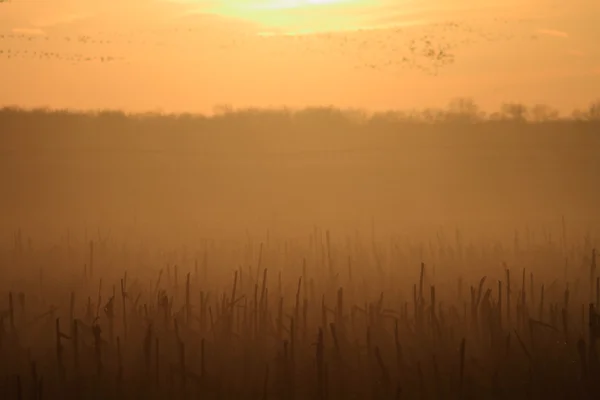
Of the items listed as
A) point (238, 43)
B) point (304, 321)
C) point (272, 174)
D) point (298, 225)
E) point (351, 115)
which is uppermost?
point (238, 43)

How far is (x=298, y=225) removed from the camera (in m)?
1.56

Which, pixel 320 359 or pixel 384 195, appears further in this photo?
pixel 384 195

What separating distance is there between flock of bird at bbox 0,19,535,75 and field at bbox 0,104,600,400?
15cm

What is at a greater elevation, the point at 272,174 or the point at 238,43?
the point at 238,43

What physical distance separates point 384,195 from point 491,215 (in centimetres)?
28

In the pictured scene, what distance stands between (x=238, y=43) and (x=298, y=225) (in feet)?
1.59

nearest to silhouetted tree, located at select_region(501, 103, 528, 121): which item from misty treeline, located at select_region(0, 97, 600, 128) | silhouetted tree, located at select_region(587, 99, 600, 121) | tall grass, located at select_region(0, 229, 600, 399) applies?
misty treeline, located at select_region(0, 97, 600, 128)

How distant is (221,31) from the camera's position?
157cm

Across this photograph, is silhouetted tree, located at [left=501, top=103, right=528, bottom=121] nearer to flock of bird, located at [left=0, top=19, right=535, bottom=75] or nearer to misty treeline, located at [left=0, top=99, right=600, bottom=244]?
misty treeline, located at [left=0, top=99, right=600, bottom=244]

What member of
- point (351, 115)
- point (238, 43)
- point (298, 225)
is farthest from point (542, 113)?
point (238, 43)

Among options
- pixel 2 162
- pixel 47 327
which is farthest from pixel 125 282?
pixel 2 162

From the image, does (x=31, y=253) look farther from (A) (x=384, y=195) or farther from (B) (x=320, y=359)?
(A) (x=384, y=195)

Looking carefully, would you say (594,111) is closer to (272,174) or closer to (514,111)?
(514,111)

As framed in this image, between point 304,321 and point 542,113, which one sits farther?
point 542,113
